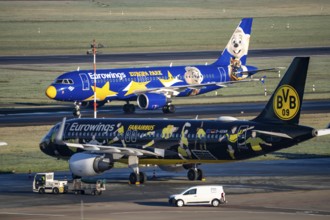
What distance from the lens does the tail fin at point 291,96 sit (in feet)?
Answer: 203

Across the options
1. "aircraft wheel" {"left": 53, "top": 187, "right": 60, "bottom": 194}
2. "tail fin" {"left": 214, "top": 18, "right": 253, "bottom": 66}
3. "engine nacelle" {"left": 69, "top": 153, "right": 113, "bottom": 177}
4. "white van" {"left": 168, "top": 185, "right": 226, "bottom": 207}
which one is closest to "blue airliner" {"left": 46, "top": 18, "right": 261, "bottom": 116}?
"tail fin" {"left": 214, "top": 18, "right": 253, "bottom": 66}

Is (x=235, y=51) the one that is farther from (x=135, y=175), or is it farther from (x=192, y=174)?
(x=135, y=175)

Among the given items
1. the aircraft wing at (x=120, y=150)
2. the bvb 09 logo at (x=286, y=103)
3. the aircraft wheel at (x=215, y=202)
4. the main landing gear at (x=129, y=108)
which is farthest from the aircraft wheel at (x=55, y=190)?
the main landing gear at (x=129, y=108)

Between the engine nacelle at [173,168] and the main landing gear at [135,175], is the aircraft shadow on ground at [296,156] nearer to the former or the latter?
the engine nacelle at [173,168]

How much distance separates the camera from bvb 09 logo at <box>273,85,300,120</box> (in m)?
61.7

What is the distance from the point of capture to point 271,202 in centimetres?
5700

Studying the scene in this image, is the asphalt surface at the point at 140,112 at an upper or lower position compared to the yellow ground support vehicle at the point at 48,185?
upper

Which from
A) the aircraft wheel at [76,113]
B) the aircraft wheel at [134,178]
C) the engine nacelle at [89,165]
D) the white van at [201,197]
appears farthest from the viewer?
the aircraft wheel at [76,113]

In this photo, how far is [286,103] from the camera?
61969 millimetres

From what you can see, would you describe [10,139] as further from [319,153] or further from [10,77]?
[10,77]

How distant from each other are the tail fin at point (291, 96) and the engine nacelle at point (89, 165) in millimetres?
10869

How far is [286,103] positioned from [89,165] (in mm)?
13129

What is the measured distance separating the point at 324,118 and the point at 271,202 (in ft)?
145

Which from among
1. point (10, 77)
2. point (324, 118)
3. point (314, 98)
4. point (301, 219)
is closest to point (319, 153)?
point (324, 118)
